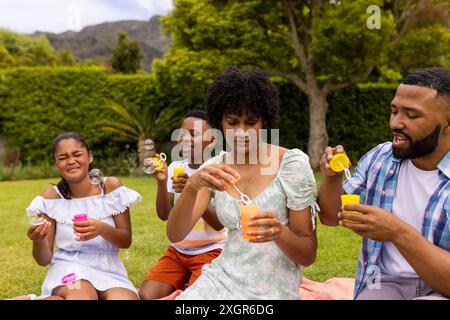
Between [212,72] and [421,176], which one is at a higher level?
[212,72]

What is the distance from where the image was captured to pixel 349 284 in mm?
3902

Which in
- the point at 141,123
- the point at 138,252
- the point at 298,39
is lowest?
the point at 138,252

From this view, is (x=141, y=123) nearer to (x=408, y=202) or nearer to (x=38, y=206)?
(x=38, y=206)

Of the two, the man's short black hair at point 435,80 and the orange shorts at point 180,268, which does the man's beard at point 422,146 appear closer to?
the man's short black hair at point 435,80

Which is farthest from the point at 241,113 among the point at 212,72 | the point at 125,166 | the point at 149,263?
the point at 125,166

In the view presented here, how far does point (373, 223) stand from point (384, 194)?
52 cm

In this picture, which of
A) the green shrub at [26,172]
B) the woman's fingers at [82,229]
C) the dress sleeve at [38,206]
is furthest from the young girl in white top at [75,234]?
the green shrub at [26,172]

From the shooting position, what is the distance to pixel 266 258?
8.66 feet

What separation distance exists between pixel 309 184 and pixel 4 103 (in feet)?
48.9

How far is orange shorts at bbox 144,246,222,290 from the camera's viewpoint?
3811 millimetres

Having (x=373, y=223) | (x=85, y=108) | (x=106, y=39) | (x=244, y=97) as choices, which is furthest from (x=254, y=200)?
(x=106, y=39)

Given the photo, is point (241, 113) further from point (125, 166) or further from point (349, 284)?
point (125, 166)

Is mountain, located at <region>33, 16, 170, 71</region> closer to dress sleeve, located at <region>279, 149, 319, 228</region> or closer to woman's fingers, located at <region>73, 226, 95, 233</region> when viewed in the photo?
woman's fingers, located at <region>73, 226, 95, 233</region>
